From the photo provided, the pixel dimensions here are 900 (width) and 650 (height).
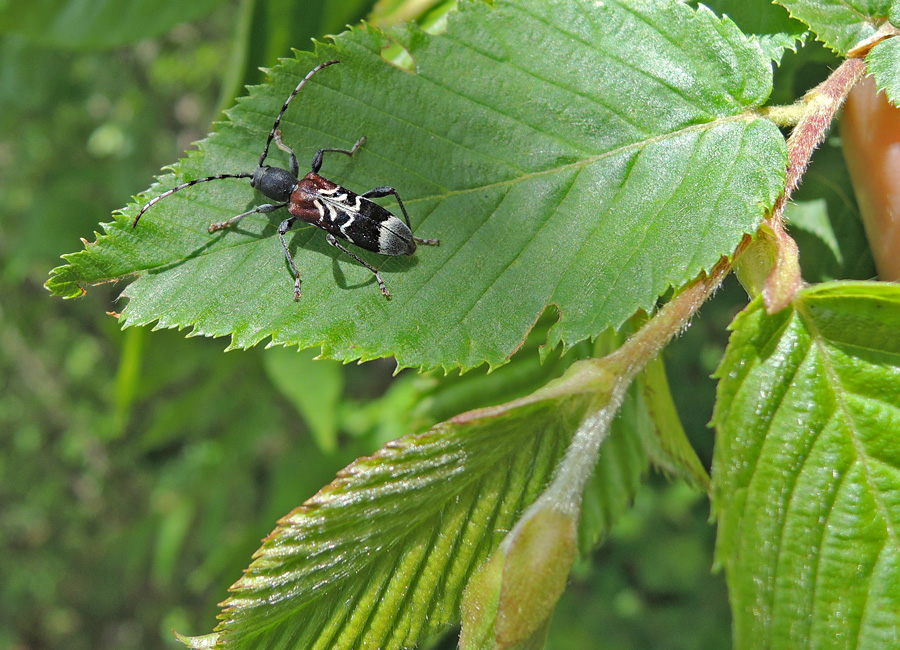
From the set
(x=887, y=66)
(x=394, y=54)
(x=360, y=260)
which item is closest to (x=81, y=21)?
(x=394, y=54)

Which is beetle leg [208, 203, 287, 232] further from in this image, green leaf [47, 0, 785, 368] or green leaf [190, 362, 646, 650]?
green leaf [190, 362, 646, 650]

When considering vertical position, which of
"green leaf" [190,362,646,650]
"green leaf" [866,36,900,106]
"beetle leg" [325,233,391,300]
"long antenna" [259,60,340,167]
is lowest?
"green leaf" [190,362,646,650]

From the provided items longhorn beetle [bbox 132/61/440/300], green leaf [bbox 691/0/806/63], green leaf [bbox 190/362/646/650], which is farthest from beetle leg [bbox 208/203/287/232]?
green leaf [bbox 691/0/806/63]

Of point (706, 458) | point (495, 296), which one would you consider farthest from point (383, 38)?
point (706, 458)

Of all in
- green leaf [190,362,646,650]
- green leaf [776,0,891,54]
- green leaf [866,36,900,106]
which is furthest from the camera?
green leaf [776,0,891,54]

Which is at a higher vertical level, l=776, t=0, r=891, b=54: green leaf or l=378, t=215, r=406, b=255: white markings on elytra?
l=776, t=0, r=891, b=54: green leaf

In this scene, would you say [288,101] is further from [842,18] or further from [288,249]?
[842,18]
